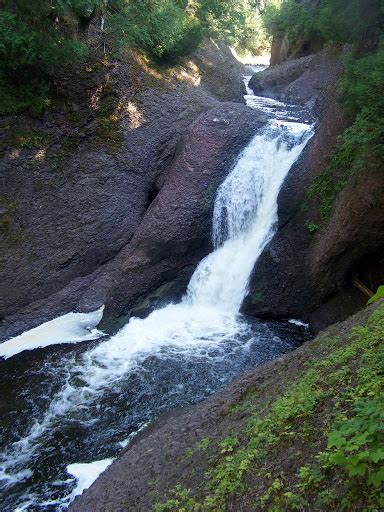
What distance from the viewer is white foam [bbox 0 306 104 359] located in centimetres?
911

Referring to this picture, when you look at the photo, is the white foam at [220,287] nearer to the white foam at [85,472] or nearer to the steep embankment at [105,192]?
the steep embankment at [105,192]

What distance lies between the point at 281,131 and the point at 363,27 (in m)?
3.10

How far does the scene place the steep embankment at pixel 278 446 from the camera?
9.05ft

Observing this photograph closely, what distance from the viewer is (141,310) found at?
395 inches

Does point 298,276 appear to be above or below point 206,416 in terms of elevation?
above

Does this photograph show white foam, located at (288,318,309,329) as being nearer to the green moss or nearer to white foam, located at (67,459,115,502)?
white foam, located at (67,459,115,502)

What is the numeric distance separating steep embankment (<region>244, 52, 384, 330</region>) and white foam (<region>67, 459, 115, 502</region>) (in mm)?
4861

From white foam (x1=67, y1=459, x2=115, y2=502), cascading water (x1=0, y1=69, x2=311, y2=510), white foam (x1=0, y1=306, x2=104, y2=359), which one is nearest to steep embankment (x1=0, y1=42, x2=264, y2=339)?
white foam (x1=0, y1=306, x2=104, y2=359)

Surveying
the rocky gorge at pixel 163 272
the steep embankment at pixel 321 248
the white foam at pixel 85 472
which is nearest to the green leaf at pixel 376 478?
the rocky gorge at pixel 163 272

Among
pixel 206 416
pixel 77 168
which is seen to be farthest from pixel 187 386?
pixel 77 168

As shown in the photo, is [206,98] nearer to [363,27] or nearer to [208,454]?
[363,27]

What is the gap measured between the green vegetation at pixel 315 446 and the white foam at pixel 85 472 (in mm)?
2144

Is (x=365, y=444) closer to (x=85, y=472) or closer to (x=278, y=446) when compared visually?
(x=278, y=446)

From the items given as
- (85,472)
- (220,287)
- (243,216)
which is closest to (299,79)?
(243,216)
